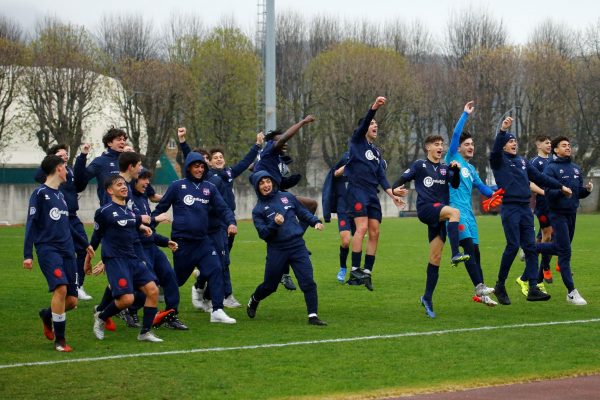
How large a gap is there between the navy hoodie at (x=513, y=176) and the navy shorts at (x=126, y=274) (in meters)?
5.09

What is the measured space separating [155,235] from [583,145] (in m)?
61.3

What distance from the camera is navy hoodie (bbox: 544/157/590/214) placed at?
14.8 m

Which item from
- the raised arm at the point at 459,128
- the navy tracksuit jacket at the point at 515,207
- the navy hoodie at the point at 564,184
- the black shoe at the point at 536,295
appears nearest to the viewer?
the raised arm at the point at 459,128

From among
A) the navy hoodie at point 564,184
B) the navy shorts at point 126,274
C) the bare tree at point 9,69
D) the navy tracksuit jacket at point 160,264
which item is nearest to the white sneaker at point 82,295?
the navy tracksuit jacket at point 160,264

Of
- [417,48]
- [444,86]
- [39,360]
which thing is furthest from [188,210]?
[417,48]

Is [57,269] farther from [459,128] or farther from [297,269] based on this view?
[459,128]

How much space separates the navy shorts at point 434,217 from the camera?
522 inches

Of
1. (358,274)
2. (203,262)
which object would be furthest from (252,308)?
(358,274)

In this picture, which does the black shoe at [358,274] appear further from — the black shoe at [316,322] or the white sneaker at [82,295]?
the black shoe at [316,322]

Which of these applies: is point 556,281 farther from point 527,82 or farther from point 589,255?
point 527,82

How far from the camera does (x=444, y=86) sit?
249 ft

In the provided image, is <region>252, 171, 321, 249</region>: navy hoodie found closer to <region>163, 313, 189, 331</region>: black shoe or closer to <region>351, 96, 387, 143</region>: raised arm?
<region>163, 313, 189, 331</region>: black shoe

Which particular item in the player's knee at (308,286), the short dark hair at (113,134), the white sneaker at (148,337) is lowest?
the white sneaker at (148,337)

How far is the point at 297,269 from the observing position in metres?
12.9
